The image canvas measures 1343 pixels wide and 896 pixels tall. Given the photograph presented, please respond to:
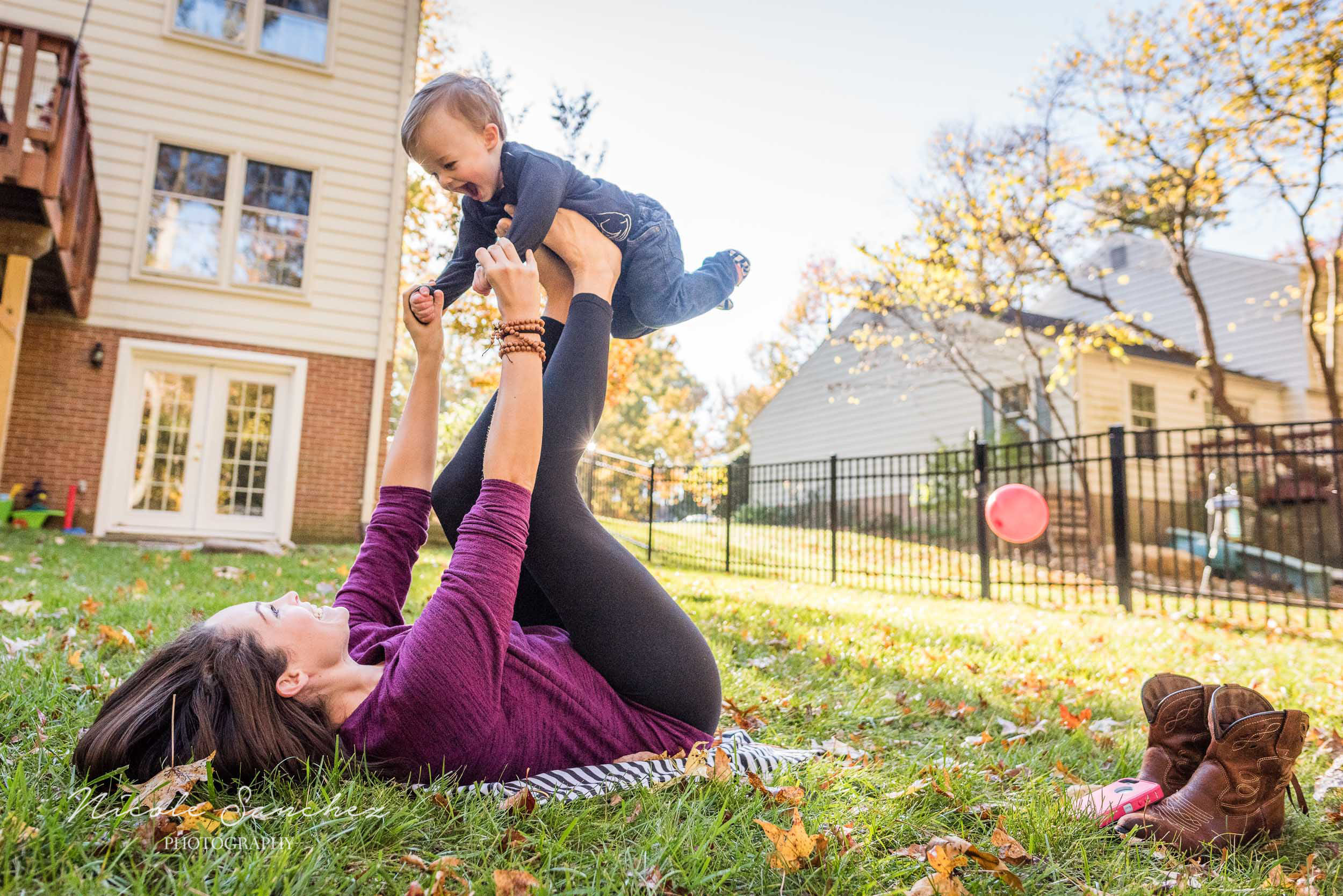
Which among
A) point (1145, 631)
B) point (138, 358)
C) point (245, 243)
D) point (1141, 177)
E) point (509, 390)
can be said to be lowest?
point (1145, 631)

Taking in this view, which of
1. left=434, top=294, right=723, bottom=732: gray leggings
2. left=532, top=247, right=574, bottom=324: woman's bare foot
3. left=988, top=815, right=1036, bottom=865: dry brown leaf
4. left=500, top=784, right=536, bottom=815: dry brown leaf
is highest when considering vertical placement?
left=532, top=247, right=574, bottom=324: woman's bare foot

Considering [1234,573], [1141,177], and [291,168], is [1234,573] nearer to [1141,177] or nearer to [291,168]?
[1141,177]

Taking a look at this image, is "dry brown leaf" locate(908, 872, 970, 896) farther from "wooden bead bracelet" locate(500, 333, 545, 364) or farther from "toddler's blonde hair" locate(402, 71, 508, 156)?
"toddler's blonde hair" locate(402, 71, 508, 156)

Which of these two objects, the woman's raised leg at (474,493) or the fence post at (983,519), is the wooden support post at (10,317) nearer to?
the woman's raised leg at (474,493)

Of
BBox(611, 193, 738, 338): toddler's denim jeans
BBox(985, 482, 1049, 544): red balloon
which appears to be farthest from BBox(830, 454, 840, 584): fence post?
BBox(611, 193, 738, 338): toddler's denim jeans

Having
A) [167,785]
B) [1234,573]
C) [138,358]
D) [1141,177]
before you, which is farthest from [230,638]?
[1141,177]

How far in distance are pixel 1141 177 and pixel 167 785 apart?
578 inches

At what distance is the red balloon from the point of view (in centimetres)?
742

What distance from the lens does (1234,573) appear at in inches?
451

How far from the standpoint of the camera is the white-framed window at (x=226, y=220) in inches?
396

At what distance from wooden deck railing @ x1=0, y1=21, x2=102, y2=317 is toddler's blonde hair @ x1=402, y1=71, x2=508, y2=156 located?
20.7 feet

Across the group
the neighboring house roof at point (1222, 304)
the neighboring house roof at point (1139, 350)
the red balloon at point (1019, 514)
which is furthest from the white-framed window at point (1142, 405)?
the red balloon at point (1019, 514)

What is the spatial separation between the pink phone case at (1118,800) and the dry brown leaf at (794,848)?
821 millimetres

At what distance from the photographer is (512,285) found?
69.2 inches
